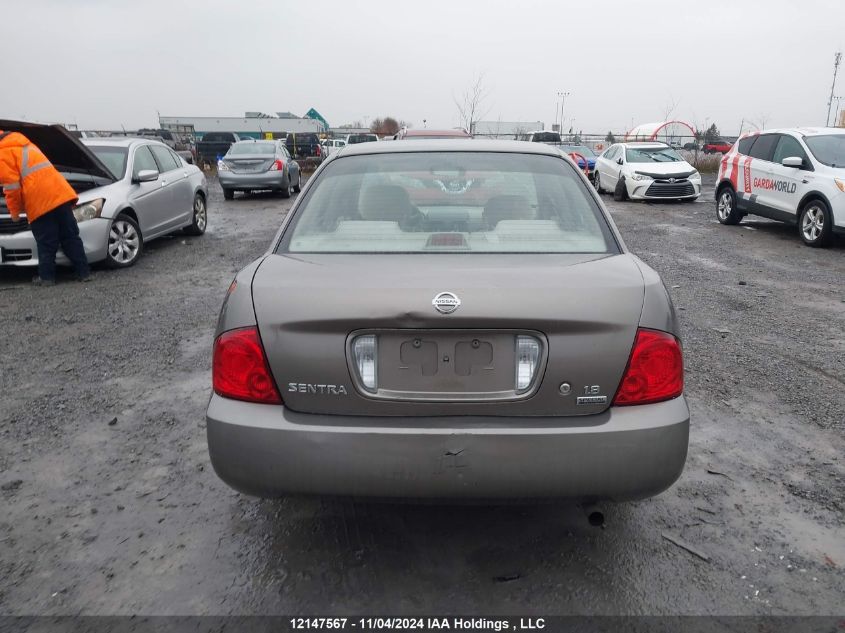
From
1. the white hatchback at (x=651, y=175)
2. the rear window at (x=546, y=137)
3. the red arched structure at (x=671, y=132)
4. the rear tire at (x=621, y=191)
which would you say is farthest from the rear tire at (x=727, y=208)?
the red arched structure at (x=671, y=132)

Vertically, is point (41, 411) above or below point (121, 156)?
below

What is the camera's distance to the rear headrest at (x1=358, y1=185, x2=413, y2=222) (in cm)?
293

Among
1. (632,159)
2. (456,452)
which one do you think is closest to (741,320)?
(456,452)

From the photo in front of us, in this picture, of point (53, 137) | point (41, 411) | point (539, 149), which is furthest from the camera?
point (53, 137)

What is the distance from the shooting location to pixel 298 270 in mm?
2412

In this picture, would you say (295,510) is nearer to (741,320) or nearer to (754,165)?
(741,320)

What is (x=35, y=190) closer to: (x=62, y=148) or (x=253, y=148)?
(x=62, y=148)

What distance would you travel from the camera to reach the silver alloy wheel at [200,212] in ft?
36.3

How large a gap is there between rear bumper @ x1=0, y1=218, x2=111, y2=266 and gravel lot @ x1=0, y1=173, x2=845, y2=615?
9.58ft

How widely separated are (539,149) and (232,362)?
1968 millimetres

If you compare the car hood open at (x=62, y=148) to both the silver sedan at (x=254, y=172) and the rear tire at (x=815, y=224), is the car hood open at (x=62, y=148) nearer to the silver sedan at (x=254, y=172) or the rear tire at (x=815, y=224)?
the silver sedan at (x=254, y=172)

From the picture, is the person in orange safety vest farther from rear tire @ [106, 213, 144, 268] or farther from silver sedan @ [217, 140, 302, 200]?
silver sedan @ [217, 140, 302, 200]

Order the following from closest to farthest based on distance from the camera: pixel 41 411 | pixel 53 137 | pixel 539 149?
pixel 539 149
pixel 41 411
pixel 53 137

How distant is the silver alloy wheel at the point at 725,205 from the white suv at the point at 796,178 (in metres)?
0.25
